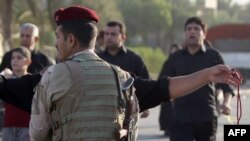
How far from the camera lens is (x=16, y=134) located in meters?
8.18

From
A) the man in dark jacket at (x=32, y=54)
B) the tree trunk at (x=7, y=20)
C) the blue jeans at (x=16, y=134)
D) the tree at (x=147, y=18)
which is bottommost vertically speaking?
the tree at (x=147, y=18)

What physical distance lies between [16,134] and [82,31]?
143 inches

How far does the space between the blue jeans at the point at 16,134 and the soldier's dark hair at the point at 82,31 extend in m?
3.51

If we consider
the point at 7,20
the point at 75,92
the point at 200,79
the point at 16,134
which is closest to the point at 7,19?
the point at 7,20

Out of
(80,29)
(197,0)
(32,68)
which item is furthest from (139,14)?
(80,29)

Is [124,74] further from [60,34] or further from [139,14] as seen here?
[139,14]

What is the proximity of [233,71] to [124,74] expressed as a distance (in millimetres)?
656

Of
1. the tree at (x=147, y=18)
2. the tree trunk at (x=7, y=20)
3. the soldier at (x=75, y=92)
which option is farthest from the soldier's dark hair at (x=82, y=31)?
the tree at (x=147, y=18)

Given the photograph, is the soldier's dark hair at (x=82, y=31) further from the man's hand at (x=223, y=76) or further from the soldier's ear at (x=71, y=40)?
the man's hand at (x=223, y=76)

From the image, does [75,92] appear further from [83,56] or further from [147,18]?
[147,18]

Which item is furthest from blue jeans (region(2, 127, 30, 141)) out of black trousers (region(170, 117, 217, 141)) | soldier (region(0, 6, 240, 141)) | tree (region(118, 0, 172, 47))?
tree (region(118, 0, 172, 47))

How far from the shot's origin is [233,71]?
16.2ft

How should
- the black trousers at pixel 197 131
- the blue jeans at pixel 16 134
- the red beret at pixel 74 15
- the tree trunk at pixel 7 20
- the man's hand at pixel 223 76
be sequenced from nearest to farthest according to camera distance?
the red beret at pixel 74 15 < the man's hand at pixel 223 76 < the blue jeans at pixel 16 134 < the black trousers at pixel 197 131 < the tree trunk at pixel 7 20

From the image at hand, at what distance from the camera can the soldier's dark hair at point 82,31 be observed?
4758mm
